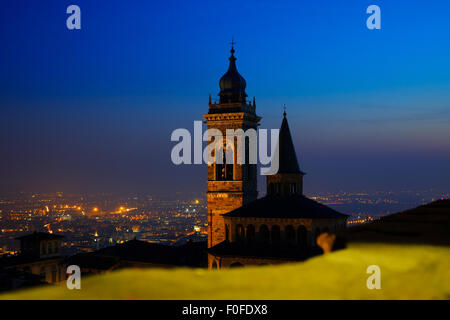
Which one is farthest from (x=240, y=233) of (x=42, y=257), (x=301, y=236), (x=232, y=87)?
(x=42, y=257)

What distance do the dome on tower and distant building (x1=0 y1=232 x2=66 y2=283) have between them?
80.2 ft

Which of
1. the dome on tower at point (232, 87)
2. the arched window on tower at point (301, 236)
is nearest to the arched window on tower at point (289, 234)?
the arched window on tower at point (301, 236)

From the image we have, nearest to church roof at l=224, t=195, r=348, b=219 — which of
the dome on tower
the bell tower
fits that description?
the bell tower

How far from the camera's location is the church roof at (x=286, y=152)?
1969 inches

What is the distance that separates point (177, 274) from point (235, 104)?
191 ft

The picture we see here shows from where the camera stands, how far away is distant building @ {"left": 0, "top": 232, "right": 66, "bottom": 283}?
2270 inches

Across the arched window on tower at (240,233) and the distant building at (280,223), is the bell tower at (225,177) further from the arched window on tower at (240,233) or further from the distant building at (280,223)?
the arched window on tower at (240,233)

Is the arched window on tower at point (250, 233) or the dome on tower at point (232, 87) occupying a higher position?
the dome on tower at point (232, 87)

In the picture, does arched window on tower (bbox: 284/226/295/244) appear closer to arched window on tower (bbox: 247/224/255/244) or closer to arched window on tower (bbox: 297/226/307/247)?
arched window on tower (bbox: 297/226/307/247)

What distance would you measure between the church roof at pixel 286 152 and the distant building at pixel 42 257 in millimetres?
27133

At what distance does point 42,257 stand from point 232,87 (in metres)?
27.7

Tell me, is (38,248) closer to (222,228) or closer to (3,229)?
(222,228)
